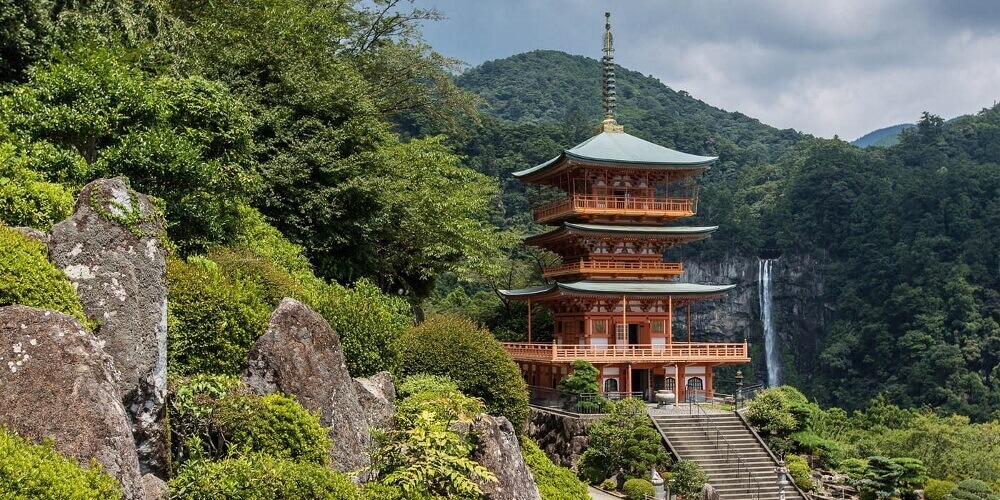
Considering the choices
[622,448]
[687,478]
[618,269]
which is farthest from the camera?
[618,269]

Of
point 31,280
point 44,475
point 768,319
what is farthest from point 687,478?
point 768,319

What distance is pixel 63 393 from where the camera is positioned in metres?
6.07

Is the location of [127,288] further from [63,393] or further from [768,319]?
[768,319]

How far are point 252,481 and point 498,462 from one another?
9.45 ft

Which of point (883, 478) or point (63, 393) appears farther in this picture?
point (883, 478)

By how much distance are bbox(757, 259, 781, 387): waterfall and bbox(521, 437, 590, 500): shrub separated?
53.3 metres

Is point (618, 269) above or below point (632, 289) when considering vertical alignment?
above

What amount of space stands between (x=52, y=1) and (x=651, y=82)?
117 metres

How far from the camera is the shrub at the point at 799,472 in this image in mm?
20328

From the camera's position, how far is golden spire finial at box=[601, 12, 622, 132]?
98.1ft

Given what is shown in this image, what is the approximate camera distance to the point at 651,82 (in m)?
126

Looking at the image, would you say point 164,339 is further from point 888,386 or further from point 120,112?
point 888,386

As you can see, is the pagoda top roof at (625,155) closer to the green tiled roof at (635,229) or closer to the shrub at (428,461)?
the green tiled roof at (635,229)

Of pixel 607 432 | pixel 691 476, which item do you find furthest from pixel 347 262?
pixel 691 476
